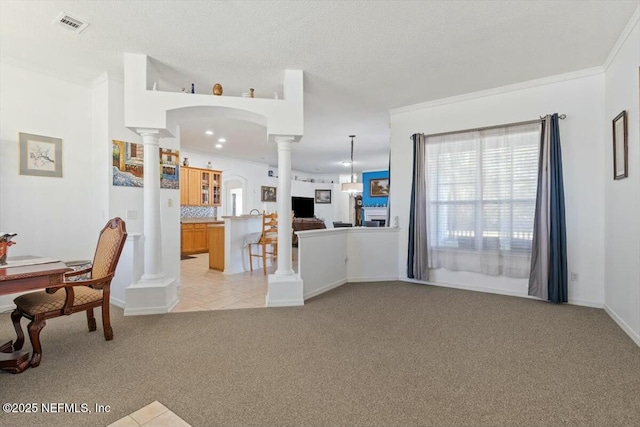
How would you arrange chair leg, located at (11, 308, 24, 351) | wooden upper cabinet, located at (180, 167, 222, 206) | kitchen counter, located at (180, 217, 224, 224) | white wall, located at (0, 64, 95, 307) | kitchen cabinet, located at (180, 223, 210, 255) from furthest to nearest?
1. kitchen counter, located at (180, 217, 224, 224)
2. wooden upper cabinet, located at (180, 167, 222, 206)
3. kitchen cabinet, located at (180, 223, 210, 255)
4. white wall, located at (0, 64, 95, 307)
5. chair leg, located at (11, 308, 24, 351)

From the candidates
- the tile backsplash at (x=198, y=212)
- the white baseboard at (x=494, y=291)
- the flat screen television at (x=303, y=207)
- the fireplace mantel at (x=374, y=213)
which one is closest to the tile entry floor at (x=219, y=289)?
the white baseboard at (x=494, y=291)

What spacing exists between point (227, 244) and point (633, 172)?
17.2ft

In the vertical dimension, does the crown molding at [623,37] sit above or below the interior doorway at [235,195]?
above

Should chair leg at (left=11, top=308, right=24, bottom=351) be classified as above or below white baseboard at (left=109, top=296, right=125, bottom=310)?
above

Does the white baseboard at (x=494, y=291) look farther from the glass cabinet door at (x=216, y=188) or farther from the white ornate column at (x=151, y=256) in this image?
the glass cabinet door at (x=216, y=188)

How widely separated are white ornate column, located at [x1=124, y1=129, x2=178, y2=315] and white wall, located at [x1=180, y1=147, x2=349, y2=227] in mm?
4888

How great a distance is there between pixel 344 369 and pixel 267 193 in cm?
839

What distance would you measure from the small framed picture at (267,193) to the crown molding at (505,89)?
598 centimetres

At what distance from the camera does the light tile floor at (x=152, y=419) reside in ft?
5.20

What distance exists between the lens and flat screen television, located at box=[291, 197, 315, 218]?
11312 mm

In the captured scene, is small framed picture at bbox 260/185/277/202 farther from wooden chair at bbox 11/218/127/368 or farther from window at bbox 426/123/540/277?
wooden chair at bbox 11/218/127/368

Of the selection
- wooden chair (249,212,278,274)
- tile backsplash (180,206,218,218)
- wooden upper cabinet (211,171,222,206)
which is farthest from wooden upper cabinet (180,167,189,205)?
wooden chair (249,212,278,274)

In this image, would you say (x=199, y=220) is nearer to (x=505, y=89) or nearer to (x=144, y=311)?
(x=144, y=311)

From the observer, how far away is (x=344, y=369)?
2.12 meters
